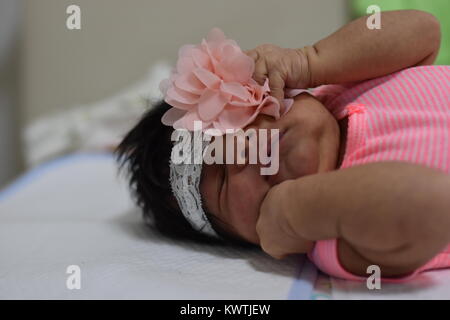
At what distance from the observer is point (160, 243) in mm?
1062

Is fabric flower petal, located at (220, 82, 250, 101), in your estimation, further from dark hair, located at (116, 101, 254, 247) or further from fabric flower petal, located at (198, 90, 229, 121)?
dark hair, located at (116, 101, 254, 247)

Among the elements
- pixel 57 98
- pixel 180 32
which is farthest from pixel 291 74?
pixel 57 98

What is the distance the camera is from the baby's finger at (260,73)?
0.94m

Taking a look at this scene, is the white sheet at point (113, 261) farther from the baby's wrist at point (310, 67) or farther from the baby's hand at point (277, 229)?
the baby's wrist at point (310, 67)

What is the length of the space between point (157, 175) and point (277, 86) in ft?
0.97

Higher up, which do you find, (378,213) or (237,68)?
(237,68)

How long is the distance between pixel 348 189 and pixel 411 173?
9 centimetres

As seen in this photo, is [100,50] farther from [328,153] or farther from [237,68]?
[328,153]

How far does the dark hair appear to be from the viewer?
1.02 m

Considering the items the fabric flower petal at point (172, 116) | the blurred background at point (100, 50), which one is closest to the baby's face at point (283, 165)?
the fabric flower petal at point (172, 116)

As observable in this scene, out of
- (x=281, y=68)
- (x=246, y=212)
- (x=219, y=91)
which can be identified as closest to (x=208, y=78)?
(x=219, y=91)

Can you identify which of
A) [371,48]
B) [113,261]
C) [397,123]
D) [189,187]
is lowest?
[113,261]

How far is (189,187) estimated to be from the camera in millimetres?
948
